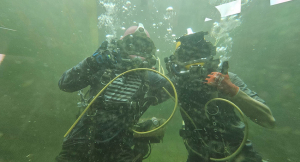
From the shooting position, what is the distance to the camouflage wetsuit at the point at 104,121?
5.20 feet

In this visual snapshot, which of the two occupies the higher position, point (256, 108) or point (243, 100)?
point (243, 100)

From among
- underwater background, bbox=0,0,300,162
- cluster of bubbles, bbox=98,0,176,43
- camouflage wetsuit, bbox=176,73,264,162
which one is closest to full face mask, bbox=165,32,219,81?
camouflage wetsuit, bbox=176,73,264,162

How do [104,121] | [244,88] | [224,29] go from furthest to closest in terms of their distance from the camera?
1. [224,29]
2. [244,88]
3. [104,121]

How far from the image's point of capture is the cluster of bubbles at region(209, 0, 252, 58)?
9.91 m

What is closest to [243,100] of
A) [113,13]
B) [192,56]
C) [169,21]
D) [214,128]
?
[214,128]

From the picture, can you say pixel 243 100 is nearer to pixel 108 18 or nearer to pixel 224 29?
pixel 108 18

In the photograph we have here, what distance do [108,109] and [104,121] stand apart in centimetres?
18

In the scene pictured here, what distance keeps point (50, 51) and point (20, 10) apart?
4.12 feet

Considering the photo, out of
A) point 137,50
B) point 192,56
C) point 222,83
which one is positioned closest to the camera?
point 222,83

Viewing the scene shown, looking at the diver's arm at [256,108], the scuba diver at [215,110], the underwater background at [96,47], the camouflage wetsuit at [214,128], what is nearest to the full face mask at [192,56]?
the scuba diver at [215,110]

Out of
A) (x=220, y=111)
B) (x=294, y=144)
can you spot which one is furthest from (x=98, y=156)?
(x=294, y=144)

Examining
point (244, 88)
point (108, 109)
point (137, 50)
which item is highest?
point (137, 50)

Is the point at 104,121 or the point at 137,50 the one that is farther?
the point at 137,50

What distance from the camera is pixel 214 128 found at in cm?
200
